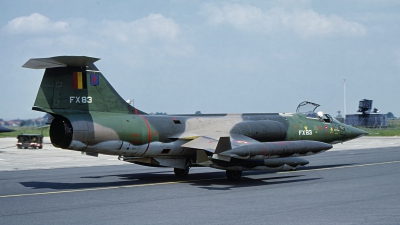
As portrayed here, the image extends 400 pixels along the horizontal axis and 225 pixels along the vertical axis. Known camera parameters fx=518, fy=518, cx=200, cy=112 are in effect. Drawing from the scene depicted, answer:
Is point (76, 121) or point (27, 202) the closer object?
point (27, 202)

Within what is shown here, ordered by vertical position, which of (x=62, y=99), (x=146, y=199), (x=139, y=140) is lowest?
(x=146, y=199)

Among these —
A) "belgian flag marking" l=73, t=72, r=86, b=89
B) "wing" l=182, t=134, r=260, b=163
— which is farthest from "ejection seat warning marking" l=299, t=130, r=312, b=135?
"belgian flag marking" l=73, t=72, r=86, b=89

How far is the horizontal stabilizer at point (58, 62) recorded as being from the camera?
14.0 metres

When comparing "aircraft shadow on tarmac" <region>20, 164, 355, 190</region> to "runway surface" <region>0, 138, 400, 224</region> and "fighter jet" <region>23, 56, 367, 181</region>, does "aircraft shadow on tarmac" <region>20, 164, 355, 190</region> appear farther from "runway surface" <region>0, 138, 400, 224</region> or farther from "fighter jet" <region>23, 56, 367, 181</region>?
"fighter jet" <region>23, 56, 367, 181</region>

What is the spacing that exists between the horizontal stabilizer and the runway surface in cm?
351

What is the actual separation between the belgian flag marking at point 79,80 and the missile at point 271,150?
4.51 m

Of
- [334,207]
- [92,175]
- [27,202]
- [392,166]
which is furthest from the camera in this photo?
[392,166]

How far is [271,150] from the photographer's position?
15.4 metres

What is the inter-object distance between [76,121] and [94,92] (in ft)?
4.45

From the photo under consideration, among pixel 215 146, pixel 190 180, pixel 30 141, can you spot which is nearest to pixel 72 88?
pixel 215 146

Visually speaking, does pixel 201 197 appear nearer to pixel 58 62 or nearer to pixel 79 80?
pixel 79 80

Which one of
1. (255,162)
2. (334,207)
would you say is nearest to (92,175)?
(255,162)

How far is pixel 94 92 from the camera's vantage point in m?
15.6

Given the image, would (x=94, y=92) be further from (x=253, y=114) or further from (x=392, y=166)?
(x=392, y=166)
